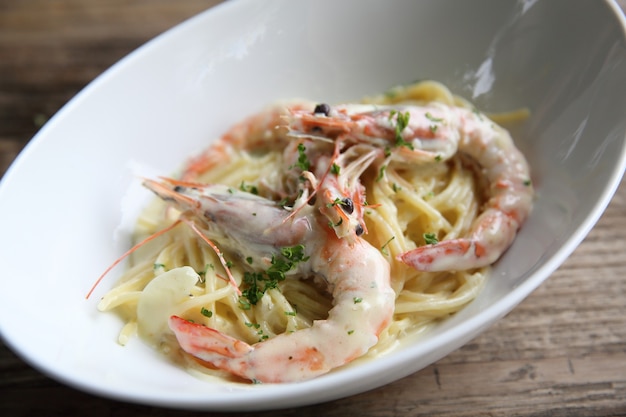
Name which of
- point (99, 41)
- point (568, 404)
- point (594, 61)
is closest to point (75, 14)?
point (99, 41)

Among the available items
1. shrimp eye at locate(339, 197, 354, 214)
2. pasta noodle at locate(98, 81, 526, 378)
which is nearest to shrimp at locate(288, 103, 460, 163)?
pasta noodle at locate(98, 81, 526, 378)

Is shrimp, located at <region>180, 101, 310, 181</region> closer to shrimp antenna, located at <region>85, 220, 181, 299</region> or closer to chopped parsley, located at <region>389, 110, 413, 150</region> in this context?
shrimp antenna, located at <region>85, 220, 181, 299</region>

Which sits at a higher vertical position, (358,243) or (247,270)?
(358,243)

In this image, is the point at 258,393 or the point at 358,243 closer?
the point at 258,393

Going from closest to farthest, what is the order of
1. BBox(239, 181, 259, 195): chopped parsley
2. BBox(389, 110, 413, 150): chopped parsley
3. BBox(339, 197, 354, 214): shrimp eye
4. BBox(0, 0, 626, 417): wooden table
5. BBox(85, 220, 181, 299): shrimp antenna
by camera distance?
BBox(339, 197, 354, 214): shrimp eye → BBox(0, 0, 626, 417): wooden table → BBox(85, 220, 181, 299): shrimp antenna → BBox(389, 110, 413, 150): chopped parsley → BBox(239, 181, 259, 195): chopped parsley

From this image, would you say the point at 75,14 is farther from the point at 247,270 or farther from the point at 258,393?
the point at 258,393

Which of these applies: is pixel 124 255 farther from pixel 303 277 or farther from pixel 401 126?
pixel 401 126
